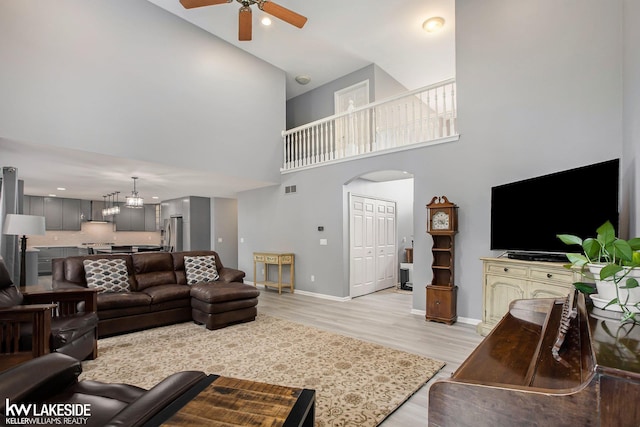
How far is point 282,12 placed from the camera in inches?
150

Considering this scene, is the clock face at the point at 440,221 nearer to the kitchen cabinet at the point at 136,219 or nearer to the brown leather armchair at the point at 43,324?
the brown leather armchair at the point at 43,324

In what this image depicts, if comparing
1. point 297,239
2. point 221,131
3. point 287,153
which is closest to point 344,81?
point 287,153

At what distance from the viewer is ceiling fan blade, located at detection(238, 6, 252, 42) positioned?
12.5 ft

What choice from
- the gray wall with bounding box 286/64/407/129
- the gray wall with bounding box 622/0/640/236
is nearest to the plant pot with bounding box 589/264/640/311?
the gray wall with bounding box 622/0/640/236

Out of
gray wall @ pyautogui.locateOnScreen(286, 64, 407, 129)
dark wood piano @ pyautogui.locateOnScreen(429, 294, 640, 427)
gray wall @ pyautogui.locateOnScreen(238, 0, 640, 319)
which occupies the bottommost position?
dark wood piano @ pyautogui.locateOnScreen(429, 294, 640, 427)

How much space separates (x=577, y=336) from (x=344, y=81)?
7.09 meters

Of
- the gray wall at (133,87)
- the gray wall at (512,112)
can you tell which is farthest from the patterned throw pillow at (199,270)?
the gray wall at (512,112)

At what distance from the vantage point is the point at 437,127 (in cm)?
465

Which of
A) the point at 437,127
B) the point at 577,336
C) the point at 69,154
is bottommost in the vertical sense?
the point at 577,336

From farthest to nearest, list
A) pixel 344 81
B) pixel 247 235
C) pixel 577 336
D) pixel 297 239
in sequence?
pixel 247 235 → pixel 344 81 → pixel 297 239 → pixel 577 336

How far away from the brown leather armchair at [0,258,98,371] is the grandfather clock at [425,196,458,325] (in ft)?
13.2

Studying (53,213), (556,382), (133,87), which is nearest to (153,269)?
(133,87)

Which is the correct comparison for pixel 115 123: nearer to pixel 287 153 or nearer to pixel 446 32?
pixel 287 153

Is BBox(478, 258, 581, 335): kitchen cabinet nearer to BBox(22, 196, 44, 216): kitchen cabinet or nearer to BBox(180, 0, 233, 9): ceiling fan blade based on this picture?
BBox(180, 0, 233, 9): ceiling fan blade
